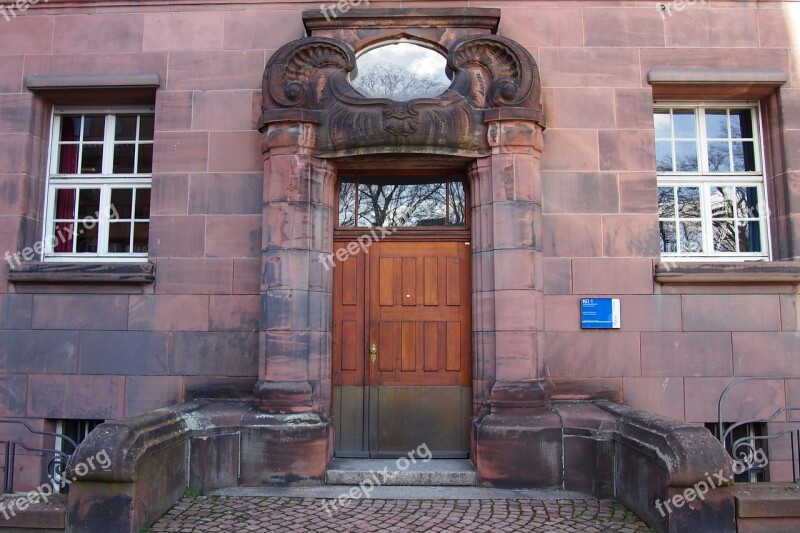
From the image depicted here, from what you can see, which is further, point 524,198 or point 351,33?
point 351,33

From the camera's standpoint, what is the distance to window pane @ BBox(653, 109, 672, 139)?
22.3 ft

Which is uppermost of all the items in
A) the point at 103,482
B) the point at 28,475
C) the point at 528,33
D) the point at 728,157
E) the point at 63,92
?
the point at 528,33

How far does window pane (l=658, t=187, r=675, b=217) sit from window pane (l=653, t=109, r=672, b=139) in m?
0.63

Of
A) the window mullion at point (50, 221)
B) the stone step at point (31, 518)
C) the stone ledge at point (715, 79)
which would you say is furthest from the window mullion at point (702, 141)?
the window mullion at point (50, 221)

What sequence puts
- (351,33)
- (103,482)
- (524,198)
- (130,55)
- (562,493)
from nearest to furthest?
(103,482), (562,493), (524,198), (351,33), (130,55)

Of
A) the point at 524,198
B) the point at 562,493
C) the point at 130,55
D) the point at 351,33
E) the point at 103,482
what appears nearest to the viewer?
the point at 103,482

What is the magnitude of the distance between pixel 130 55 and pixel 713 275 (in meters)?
7.01

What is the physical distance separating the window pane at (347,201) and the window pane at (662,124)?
3.64m

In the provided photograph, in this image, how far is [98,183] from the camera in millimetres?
6945

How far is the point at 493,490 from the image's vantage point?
5.34m

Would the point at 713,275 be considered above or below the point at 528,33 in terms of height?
below

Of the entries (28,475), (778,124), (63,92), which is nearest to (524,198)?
(778,124)

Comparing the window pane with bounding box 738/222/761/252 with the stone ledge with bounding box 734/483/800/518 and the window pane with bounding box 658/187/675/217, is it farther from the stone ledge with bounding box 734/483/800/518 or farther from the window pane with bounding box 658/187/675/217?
the stone ledge with bounding box 734/483/800/518

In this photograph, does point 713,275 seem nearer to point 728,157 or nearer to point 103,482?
point 728,157
